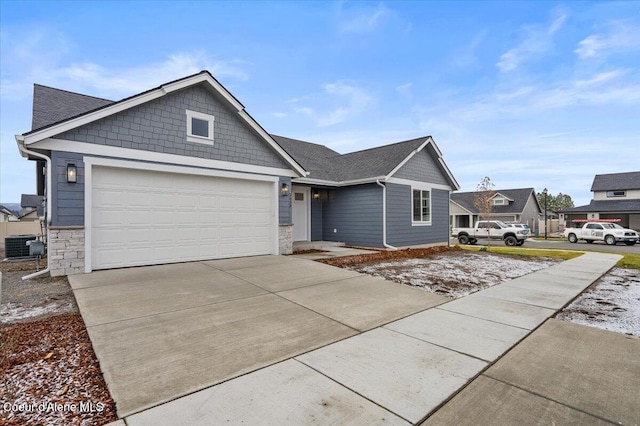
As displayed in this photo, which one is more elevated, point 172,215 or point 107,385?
point 172,215

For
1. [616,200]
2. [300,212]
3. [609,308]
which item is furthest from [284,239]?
[616,200]

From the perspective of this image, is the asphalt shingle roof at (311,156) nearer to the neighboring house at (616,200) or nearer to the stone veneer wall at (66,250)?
the stone veneer wall at (66,250)

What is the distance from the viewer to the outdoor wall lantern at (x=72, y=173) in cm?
676

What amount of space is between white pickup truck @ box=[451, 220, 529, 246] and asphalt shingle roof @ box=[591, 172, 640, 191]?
882 inches

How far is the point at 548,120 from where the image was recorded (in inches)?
692

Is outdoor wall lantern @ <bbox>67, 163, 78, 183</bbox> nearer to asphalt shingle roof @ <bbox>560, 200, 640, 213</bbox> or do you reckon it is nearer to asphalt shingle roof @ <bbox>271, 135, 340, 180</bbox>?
asphalt shingle roof @ <bbox>271, 135, 340, 180</bbox>

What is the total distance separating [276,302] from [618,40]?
14.9 metres

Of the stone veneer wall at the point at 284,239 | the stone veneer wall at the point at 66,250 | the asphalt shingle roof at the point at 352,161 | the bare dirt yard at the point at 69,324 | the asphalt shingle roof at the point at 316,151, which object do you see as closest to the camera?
the bare dirt yard at the point at 69,324

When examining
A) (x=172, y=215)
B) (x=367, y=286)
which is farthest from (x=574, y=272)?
(x=172, y=215)

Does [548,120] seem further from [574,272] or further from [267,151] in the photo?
[267,151]

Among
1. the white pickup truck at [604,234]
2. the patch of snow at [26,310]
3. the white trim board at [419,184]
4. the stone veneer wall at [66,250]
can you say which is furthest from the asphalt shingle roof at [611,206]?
the patch of snow at [26,310]

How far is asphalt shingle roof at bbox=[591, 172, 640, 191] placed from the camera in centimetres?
3295

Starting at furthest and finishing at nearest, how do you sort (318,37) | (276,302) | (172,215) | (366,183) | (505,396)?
(318,37)
(366,183)
(172,215)
(276,302)
(505,396)

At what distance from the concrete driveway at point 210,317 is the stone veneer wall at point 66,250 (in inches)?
19.5
